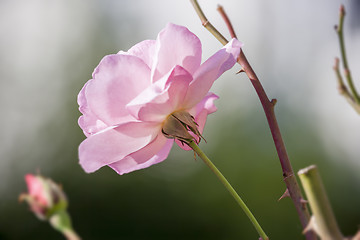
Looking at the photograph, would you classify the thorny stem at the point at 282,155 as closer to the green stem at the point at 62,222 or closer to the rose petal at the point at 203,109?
the rose petal at the point at 203,109

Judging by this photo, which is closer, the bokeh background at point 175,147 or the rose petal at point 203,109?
the rose petal at point 203,109

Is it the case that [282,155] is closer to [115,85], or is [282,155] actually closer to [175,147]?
[115,85]

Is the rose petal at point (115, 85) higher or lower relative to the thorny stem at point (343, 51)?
higher

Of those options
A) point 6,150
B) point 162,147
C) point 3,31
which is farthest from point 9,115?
point 162,147

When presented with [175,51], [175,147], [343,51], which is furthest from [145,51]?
[175,147]

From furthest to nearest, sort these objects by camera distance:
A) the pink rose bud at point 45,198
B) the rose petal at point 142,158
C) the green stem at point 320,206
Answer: the pink rose bud at point 45,198 → the rose petal at point 142,158 → the green stem at point 320,206

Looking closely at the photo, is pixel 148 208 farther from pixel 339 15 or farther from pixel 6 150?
pixel 339 15

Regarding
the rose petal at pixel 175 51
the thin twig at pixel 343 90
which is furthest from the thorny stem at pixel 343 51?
the rose petal at pixel 175 51

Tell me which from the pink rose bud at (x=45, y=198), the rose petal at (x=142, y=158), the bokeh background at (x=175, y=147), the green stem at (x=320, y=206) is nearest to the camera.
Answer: the green stem at (x=320, y=206)

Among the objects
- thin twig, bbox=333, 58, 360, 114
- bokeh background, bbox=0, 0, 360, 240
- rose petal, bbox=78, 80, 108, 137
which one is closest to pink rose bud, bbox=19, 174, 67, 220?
rose petal, bbox=78, 80, 108, 137
